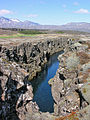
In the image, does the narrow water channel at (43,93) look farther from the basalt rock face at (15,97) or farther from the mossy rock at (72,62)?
the basalt rock face at (15,97)

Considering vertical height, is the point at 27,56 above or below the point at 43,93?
above

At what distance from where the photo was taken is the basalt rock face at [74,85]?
2139cm

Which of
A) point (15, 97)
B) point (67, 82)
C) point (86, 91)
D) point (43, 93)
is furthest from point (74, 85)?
point (43, 93)

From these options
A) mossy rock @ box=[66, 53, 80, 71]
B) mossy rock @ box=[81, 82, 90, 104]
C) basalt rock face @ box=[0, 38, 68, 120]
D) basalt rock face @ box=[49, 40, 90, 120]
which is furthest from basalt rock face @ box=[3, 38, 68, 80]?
mossy rock @ box=[81, 82, 90, 104]

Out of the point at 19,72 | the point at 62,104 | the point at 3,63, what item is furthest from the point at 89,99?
the point at 3,63

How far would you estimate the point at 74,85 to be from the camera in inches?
1047

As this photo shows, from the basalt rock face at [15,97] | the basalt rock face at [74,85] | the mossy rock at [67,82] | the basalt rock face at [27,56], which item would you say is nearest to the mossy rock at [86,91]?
the basalt rock face at [74,85]

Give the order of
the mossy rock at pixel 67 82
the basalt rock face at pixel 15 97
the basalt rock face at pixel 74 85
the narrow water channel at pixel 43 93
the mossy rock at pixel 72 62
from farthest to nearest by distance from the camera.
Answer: the narrow water channel at pixel 43 93 < the mossy rock at pixel 72 62 < the mossy rock at pixel 67 82 < the basalt rock face at pixel 74 85 < the basalt rock face at pixel 15 97

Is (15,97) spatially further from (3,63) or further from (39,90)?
(39,90)

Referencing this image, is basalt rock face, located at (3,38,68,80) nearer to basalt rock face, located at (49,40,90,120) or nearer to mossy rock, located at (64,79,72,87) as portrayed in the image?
basalt rock face, located at (49,40,90,120)

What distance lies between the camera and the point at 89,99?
20703mm

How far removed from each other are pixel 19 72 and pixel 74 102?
11.1 m

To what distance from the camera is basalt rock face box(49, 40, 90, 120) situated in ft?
70.2

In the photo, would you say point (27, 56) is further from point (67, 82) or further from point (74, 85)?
point (74, 85)
